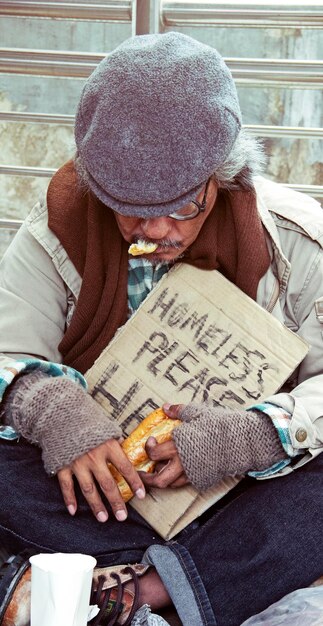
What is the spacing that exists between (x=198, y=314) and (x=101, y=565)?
0.59m

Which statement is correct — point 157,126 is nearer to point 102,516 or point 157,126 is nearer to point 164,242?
point 164,242

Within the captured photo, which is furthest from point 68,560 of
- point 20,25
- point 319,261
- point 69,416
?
point 20,25

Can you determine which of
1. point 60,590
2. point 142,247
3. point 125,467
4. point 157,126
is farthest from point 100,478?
point 157,126

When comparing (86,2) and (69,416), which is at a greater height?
(86,2)

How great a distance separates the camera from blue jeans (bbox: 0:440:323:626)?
197 centimetres

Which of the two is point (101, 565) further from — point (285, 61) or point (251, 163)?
point (285, 61)

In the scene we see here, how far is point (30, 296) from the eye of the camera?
223 cm

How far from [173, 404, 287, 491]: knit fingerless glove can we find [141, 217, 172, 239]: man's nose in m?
0.38

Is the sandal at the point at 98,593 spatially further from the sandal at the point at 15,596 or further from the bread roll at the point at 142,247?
the bread roll at the point at 142,247

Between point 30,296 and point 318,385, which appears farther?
point 30,296

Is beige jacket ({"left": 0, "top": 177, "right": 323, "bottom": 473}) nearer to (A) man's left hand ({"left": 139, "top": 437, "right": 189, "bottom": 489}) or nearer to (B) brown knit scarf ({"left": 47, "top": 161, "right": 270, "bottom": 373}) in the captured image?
(B) brown knit scarf ({"left": 47, "top": 161, "right": 270, "bottom": 373})

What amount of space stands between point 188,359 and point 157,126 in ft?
1.85

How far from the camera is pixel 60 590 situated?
1.65m

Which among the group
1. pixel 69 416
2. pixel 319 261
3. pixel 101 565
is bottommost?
pixel 101 565
